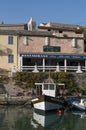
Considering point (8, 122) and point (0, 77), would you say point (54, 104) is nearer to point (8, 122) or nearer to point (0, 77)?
point (8, 122)

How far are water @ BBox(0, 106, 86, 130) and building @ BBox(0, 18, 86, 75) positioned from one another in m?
12.7

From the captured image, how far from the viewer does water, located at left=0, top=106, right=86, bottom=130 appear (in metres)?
35.8

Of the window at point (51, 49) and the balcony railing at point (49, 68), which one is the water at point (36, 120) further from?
the window at point (51, 49)

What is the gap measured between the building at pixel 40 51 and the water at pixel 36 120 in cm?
1274

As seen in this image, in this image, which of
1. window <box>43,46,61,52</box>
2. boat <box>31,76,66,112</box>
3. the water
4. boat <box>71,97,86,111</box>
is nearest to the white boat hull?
boat <box>31,76,66,112</box>

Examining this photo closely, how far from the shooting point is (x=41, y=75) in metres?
54.5

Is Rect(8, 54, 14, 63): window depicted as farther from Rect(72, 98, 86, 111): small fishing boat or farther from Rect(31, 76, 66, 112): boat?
Rect(72, 98, 86, 111): small fishing boat

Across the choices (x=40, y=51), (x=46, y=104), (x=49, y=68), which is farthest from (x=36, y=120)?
(x=40, y=51)

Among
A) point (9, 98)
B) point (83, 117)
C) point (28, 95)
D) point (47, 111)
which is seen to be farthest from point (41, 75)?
point (83, 117)

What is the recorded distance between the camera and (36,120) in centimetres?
3925

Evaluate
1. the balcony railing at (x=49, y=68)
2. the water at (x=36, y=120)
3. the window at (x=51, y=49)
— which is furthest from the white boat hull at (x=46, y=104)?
the window at (x=51, y=49)

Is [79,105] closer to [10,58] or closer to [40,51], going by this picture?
[10,58]

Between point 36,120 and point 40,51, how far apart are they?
2397cm

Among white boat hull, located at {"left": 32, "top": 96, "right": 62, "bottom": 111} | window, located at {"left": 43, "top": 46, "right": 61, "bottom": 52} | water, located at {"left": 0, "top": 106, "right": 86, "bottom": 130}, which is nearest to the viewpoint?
water, located at {"left": 0, "top": 106, "right": 86, "bottom": 130}
